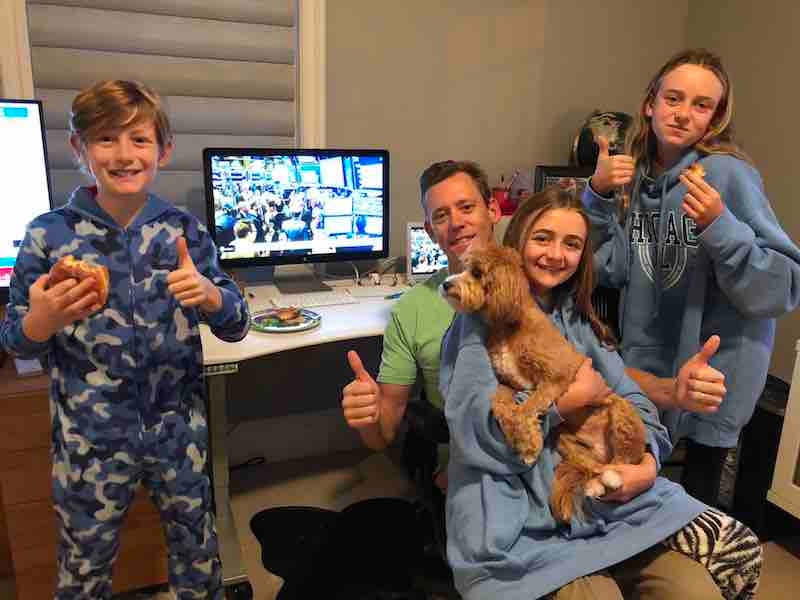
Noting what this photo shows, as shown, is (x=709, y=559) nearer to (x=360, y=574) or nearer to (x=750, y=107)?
(x=360, y=574)

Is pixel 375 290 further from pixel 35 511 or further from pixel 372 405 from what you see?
pixel 35 511

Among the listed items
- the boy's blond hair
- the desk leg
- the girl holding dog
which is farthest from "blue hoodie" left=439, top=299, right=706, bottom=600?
the desk leg

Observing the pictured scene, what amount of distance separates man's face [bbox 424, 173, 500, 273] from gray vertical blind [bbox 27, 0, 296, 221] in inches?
43.8

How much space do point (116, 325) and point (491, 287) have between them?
0.76 meters

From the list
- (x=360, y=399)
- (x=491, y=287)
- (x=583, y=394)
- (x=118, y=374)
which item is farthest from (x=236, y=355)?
(x=583, y=394)

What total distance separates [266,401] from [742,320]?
71.2 inches

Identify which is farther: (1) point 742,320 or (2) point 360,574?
(2) point 360,574

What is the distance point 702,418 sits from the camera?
1.57 m

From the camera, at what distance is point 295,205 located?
89.5 inches

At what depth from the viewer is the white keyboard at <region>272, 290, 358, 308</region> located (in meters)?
2.23

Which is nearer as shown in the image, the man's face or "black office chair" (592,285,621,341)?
the man's face

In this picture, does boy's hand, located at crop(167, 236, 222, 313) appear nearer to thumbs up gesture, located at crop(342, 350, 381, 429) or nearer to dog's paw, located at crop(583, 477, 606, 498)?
thumbs up gesture, located at crop(342, 350, 381, 429)

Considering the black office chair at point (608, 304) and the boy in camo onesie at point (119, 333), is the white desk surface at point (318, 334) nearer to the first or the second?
the boy in camo onesie at point (119, 333)

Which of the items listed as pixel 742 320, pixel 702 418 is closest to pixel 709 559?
pixel 702 418
